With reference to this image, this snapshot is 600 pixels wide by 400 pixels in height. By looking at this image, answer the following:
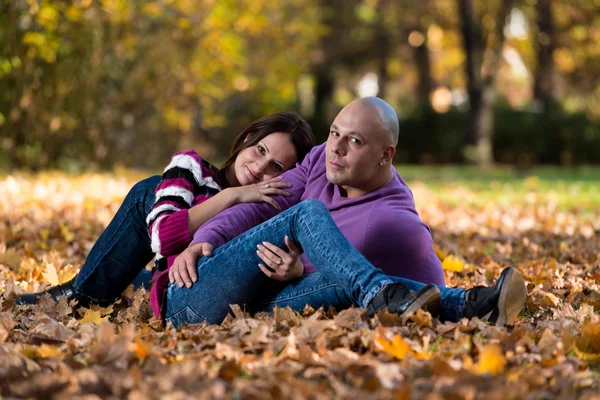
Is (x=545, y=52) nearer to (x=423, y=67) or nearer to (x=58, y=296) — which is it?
(x=423, y=67)

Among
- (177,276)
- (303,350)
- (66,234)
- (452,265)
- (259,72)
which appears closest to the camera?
(303,350)

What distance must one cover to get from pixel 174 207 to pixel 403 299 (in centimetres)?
123

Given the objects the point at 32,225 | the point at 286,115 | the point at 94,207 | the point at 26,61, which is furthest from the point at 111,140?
the point at 286,115

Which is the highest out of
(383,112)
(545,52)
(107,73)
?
(107,73)

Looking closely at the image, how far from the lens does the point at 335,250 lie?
3.27m

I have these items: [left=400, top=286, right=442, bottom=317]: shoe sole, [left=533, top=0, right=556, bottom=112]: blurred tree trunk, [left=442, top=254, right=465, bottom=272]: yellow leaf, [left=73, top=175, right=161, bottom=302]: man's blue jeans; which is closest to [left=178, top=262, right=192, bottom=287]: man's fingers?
[left=73, top=175, right=161, bottom=302]: man's blue jeans

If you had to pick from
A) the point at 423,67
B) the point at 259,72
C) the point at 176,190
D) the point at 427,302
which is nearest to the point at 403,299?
the point at 427,302

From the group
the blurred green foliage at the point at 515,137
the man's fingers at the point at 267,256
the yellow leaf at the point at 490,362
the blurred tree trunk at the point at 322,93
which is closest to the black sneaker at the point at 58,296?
the man's fingers at the point at 267,256

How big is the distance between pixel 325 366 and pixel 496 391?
63cm

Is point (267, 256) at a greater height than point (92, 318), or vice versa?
point (267, 256)

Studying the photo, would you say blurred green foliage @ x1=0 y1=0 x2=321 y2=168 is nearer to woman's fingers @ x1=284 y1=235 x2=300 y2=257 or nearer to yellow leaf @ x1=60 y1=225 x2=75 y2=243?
yellow leaf @ x1=60 y1=225 x2=75 y2=243

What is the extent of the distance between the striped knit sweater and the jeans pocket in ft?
0.27

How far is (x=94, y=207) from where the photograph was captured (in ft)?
24.8

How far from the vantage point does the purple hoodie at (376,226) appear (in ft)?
Result: 11.8
